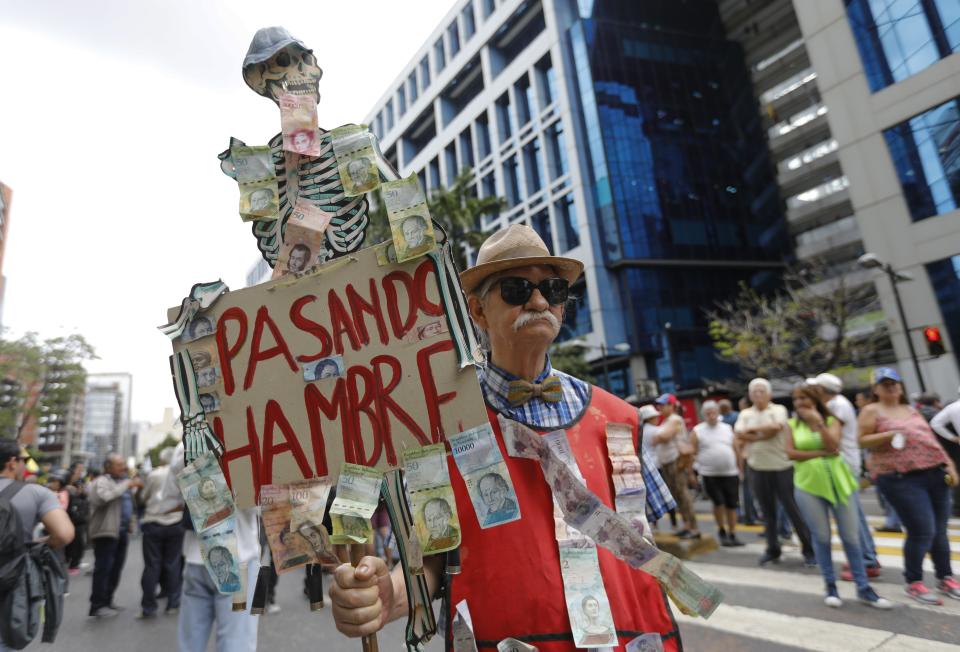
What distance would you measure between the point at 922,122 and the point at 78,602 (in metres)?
25.3

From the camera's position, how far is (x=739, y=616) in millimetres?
4785

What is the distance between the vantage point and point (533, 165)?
39156 mm

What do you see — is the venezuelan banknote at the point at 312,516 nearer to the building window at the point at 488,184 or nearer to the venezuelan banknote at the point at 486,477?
the venezuelan banknote at the point at 486,477

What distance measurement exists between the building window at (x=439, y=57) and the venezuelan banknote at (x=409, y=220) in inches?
1990

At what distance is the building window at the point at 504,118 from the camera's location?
41.1 metres

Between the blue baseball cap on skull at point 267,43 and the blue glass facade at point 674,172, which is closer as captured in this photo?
the blue baseball cap on skull at point 267,43

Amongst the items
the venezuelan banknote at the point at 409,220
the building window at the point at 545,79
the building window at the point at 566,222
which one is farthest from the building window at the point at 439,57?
the venezuelan banknote at the point at 409,220

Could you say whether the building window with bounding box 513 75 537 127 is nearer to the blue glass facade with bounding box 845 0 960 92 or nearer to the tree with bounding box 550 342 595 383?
the tree with bounding box 550 342 595 383

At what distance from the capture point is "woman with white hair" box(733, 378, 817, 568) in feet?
20.0

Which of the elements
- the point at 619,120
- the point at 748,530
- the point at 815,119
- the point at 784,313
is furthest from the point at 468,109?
the point at 748,530

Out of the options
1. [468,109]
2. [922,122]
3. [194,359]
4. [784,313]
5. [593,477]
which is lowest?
[593,477]

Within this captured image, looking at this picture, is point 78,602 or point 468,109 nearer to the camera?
point 78,602

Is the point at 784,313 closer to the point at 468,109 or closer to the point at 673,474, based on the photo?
the point at 673,474

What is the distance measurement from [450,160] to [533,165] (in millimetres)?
10086
